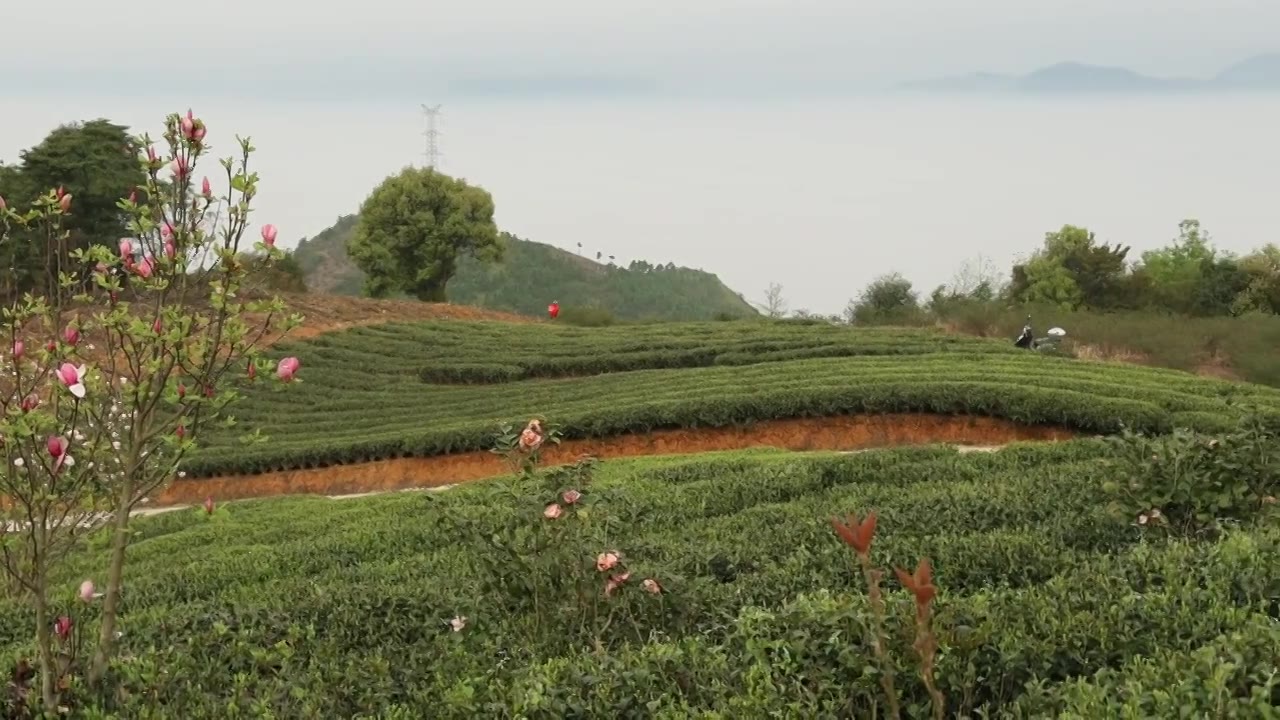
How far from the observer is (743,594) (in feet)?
18.2

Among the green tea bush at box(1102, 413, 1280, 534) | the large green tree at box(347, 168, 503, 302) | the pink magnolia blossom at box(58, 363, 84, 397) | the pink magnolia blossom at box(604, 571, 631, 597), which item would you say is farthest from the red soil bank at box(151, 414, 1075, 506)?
the large green tree at box(347, 168, 503, 302)

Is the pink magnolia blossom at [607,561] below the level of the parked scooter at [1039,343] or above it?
below

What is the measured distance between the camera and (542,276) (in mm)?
78750

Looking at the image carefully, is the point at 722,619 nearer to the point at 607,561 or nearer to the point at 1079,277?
the point at 607,561

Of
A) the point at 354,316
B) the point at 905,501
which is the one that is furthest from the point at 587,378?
the point at 905,501

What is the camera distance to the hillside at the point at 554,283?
74375 millimetres

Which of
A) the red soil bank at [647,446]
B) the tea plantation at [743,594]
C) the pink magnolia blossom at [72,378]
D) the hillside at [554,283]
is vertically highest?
the hillside at [554,283]

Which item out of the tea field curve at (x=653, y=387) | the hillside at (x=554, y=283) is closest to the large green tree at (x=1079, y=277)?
A: the tea field curve at (x=653, y=387)

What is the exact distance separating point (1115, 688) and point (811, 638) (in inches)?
39.2

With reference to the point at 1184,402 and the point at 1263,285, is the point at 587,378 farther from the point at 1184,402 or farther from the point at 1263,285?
the point at 1263,285

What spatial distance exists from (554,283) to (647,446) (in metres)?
60.9

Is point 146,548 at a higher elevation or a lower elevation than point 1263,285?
lower

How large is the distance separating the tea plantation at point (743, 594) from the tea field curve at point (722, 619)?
0.02 meters

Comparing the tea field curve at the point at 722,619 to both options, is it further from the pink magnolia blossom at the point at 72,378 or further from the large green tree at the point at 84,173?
the large green tree at the point at 84,173
